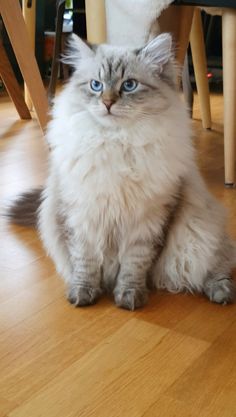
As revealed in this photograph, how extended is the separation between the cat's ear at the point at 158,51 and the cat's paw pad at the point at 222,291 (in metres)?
0.53

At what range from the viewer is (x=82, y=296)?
120 centimetres

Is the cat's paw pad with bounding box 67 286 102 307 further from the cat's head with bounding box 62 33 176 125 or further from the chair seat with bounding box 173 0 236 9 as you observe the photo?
the chair seat with bounding box 173 0 236 9

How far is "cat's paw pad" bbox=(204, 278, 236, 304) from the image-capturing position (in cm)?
121

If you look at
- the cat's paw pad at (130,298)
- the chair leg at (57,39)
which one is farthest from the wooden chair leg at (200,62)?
the cat's paw pad at (130,298)

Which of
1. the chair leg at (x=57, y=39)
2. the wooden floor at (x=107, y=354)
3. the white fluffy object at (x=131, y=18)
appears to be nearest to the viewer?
the wooden floor at (x=107, y=354)

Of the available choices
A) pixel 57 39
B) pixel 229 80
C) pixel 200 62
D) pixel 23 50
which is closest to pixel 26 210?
pixel 23 50

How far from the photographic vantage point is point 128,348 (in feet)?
3.37

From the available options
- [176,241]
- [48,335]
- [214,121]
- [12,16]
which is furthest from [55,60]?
[48,335]

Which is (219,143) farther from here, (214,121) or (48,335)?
(48,335)

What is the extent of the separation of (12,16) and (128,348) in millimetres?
1471

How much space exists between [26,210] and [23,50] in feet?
2.57

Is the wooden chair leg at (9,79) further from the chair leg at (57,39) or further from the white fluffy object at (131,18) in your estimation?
the white fluffy object at (131,18)

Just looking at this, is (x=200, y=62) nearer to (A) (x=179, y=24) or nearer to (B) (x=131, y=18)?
(A) (x=179, y=24)

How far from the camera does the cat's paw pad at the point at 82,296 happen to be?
3.91 feet
